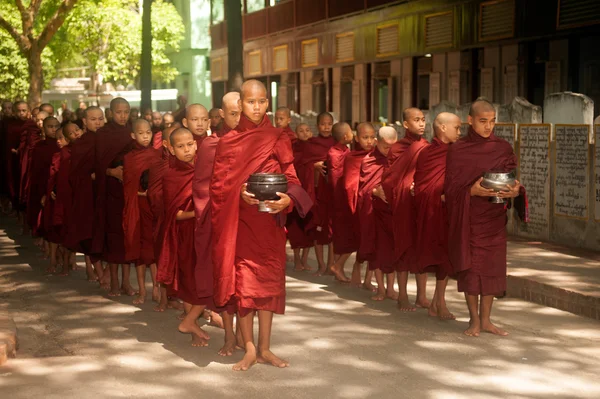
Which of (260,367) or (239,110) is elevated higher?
(239,110)

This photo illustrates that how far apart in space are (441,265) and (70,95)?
4791cm

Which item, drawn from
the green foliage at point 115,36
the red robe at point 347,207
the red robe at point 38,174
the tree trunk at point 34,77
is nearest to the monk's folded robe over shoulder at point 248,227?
the red robe at point 347,207

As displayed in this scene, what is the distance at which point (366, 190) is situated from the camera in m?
10.6

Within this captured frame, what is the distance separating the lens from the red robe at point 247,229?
7285mm

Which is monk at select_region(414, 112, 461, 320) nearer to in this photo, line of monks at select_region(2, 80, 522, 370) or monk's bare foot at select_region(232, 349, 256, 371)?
line of monks at select_region(2, 80, 522, 370)

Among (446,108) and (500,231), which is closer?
(500,231)

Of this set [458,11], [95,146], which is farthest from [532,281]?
[458,11]

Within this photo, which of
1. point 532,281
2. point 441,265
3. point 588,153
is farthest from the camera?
point 588,153

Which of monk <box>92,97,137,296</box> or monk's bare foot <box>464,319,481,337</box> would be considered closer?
monk's bare foot <box>464,319,481,337</box>

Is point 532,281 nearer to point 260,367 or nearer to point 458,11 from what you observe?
point 260,367

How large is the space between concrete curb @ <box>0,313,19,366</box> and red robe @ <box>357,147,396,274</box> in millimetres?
3503

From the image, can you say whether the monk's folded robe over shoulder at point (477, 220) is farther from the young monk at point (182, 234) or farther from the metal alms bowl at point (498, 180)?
the young monk at point (182, 234)

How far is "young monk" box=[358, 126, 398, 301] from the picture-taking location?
10141mm

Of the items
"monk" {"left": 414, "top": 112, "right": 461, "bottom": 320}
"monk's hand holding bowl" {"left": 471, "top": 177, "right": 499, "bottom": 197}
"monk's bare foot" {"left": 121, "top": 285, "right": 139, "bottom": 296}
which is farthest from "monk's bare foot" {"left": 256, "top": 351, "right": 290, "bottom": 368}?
"monk's bare foot" {"left": 121, "top": 285, "right": 139, "bottom": 296}
